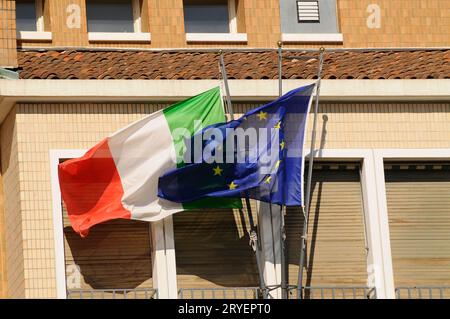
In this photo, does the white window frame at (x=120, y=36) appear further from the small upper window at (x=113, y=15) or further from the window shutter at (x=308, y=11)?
the window shutter at (x=308, y=11)

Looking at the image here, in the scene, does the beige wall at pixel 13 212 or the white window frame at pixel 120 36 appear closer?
the beige wall at pixel 13 212

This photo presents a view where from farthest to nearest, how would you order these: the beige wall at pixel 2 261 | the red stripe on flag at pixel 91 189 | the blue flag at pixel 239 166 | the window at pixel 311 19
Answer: the window at pixel 311 19 → the beige wall at pixel 2 261 → the blue flag at pixel 239 166 → the red stripe on flag at pixel 91 189

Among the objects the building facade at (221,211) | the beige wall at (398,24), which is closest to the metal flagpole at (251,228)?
the building facade at (221,211)

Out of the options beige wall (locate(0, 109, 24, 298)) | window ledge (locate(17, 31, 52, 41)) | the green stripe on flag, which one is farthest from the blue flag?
window ledge (locate(17, 31, 52, 41))

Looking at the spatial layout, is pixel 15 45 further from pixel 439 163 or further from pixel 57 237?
pixel 439 163

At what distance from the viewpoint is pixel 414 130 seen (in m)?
38.0

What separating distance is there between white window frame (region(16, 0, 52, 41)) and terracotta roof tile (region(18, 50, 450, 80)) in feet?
1.95

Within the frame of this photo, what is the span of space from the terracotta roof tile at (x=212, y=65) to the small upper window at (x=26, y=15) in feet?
3.95

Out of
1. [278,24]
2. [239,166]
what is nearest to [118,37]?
[278,24]

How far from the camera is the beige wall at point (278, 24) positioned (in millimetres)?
39375
